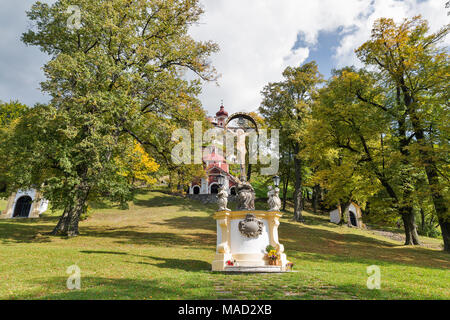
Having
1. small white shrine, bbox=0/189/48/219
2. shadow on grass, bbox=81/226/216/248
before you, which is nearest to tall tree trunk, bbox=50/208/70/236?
shadow on grass, bbox=81/226/216/248

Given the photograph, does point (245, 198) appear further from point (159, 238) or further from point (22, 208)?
point (22, 208)

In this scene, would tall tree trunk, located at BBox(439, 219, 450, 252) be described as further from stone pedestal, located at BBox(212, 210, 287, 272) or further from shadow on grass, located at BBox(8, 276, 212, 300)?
shadow on grass, located at BBox(8, 276, 212, 300)

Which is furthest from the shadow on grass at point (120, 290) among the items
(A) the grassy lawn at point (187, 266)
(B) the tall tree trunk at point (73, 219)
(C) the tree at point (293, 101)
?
(C) the tree at point (293, 101)

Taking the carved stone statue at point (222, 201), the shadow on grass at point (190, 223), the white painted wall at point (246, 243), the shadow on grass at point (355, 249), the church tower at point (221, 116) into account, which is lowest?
the shadow on grass at point (355, 249)

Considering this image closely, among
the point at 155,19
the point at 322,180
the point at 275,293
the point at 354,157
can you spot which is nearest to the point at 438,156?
the point at 354,157

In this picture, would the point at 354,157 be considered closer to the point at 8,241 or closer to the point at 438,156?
the point at 438,156

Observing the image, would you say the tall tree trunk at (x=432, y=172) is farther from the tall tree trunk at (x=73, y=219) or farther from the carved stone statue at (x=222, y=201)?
the tall tree trunk at (x=73, y=219)

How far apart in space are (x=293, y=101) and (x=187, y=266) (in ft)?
83.7

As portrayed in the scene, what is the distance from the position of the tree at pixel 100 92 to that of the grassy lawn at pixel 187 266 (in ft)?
12.7

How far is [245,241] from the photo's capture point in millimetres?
11617

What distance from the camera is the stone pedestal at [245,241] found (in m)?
11.3

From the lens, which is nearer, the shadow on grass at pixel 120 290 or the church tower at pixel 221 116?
the shadow on grass at pixel 120 290

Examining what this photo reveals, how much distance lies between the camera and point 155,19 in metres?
20.5

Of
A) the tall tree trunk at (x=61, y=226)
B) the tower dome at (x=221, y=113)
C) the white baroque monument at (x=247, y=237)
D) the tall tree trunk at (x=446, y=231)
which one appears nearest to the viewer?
the white baroque monument at (x=247, y=237)
